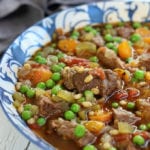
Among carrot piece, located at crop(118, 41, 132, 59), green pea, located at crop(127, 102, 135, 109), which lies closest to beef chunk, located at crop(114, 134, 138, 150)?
green pea, located at crop(127, 102, 135, 109)

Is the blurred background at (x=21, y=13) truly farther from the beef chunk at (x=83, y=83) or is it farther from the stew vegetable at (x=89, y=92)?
the beef chunk at (x=83, y=83)

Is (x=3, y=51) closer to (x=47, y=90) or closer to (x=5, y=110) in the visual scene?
(x=47, y=90)

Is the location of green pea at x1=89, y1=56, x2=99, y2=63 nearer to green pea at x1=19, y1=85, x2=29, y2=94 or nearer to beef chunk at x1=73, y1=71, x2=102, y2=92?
beef chunk at x1=73, y1=71, x2=102, y2=92

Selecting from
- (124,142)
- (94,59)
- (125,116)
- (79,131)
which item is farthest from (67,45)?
(124,142)

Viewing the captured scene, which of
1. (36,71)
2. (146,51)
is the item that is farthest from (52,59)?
(146,51)

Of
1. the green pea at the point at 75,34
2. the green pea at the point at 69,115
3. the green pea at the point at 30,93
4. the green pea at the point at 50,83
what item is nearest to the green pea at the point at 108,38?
the green pea at the point at 75,34
